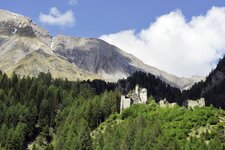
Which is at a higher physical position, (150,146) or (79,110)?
(79,110)

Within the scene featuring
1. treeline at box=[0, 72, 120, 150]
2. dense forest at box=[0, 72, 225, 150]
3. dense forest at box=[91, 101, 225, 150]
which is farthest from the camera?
treeline at box=[0, 72, 120, 150]

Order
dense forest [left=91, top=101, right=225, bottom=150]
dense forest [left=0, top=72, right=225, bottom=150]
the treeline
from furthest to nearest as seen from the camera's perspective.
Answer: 1. the treeline
2. dense forest [left=0, top=72, right=225, bottom=150]
3. dense forest [left=91, top=101, right=225, bottom=150]

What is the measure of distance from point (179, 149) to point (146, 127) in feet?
57.0

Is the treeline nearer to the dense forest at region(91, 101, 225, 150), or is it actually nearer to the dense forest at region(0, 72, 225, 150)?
the dense forest at region(0, 72, 225, 150)

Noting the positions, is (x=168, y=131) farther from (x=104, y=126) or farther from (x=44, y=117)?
(x=44, y=117)

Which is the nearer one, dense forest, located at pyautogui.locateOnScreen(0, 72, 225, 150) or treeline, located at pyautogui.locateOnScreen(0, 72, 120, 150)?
dense forest, located at pyautogui.locateOnScreen(0, 72, 225, 150)

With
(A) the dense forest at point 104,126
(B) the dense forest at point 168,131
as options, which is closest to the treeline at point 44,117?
(A) the dense forest at point 104,126

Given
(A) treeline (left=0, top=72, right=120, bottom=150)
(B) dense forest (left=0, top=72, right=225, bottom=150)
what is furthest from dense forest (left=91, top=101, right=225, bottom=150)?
(A) treeline (left=0, top=72, right=120, bottom=150)

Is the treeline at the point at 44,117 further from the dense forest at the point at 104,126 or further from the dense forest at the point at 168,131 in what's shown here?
the dense forest at the point at 168,131

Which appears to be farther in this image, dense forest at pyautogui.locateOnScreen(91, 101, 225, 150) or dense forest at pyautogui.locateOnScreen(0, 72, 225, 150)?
dense forest at pyautogui.locateOnScreen(0, 72, 225, 150)

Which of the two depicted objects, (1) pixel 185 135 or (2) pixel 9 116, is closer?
(1) pixel 185 135

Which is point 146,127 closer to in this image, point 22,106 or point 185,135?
point 185,135

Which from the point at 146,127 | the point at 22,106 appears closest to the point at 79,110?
the point at 22,106

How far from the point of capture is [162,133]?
143 metres
